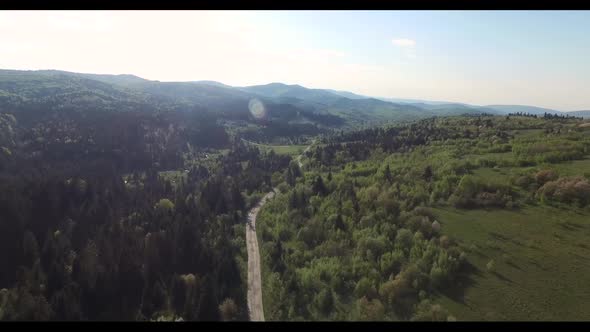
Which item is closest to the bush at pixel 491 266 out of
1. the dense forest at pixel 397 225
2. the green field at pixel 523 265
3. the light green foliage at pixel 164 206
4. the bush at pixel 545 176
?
the dense forest at pixel 397 225

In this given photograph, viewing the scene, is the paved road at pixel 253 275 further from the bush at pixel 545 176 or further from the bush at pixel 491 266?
the bush at pixel 545 176

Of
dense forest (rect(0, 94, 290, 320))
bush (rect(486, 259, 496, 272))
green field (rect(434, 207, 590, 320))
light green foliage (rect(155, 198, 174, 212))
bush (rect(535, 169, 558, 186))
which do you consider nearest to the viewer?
green field (rect(434, 207, 590, 320))

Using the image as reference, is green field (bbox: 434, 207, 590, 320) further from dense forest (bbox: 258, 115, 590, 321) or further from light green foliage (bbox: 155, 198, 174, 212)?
light green foliage (bbox: 155, 198, 174, 212)

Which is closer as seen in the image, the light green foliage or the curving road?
the curving road

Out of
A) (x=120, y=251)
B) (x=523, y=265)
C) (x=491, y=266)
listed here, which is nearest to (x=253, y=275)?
Answer: (x=120, y=251)

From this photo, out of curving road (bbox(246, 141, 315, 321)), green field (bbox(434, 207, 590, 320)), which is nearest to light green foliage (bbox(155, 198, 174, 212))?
curving road (bbox(246, 141, 315, 321))

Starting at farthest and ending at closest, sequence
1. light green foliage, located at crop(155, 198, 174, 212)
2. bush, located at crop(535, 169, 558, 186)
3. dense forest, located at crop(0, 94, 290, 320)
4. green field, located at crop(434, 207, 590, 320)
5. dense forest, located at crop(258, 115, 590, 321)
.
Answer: light green foliage, located at crop(155, 198, 174, 212), bush, located at crop(535, 169, 558, 186), dense forest, located at crop(0, 94, 290, 320), dense forest, located at crop(258, 115, 590, 321), green field, located at crop(434, 207, 590, 320)
